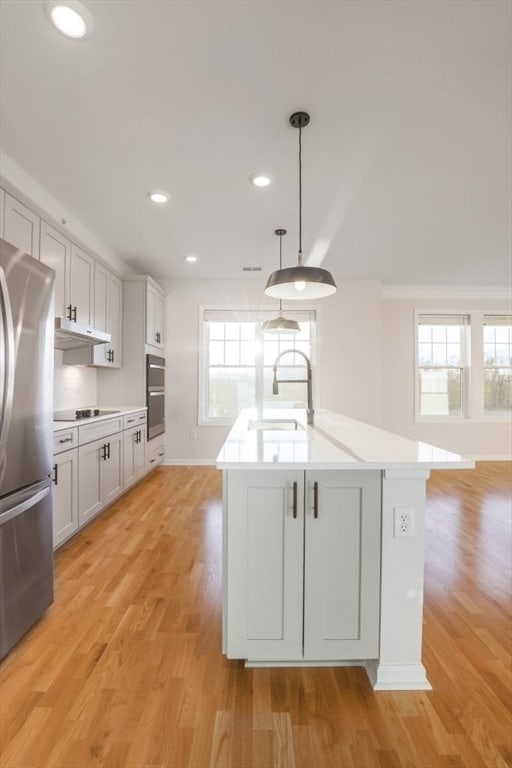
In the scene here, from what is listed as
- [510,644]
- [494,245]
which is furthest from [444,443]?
[510,644]

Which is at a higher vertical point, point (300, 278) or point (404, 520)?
point (300, 278)

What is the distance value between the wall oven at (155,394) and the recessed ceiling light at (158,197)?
1.96 metres

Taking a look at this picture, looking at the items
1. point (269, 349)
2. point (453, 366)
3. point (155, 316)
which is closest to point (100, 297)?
point (155, 316)

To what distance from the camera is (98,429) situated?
312 cm

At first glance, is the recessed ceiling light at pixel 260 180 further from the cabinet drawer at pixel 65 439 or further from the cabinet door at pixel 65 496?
the cabinet door at pixel 65 496

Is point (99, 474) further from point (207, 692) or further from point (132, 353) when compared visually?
point (207, 692)

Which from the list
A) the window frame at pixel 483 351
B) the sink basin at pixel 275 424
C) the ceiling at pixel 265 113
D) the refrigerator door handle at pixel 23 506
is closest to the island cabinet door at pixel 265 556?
the refrigerator door handle at pixel 23 506

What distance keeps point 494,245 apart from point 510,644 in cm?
397

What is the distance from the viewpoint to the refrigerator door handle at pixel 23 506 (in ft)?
5.06

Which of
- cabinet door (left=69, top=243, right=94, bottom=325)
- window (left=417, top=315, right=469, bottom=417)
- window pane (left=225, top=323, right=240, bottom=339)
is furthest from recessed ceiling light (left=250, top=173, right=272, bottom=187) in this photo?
window (left=417, top=315, right=469, bottom=417)

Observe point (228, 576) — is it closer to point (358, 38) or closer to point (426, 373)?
point (358, 38)

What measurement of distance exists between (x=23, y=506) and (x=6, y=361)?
668 mm

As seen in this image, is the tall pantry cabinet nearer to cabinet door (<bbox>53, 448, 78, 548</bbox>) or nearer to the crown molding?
cabinet door (<bbox>53, 448, 78, 548</bbox>)

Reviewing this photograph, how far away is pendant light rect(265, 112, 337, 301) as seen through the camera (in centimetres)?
186
